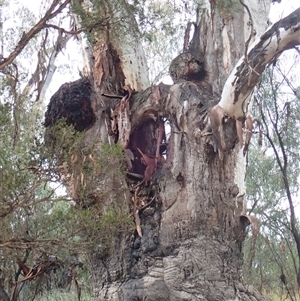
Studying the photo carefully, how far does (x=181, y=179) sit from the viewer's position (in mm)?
4078

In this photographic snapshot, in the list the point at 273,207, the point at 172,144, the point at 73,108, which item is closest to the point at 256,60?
the point at 172,144

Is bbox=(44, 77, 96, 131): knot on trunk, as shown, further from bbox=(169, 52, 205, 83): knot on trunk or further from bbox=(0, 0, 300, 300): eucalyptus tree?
bbox=(169, 52, 205, 83): knot on trunk

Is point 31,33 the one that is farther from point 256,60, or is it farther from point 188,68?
point 188,68

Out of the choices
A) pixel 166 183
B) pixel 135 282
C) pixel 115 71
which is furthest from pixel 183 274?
pixel 115 71

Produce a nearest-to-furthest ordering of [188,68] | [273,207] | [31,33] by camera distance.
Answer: [31,33] → [188,68] → [273,207]

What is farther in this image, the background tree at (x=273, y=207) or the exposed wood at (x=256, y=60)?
the background tree at (x=273, y=207)

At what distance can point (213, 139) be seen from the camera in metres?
3.97

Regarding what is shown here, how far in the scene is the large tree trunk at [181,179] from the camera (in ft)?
12.7

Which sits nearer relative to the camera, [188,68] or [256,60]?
[256,60]

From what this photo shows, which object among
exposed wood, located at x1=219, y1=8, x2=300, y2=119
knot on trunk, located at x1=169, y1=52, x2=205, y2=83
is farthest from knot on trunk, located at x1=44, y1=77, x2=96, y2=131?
exposed wood, located at x1=219, y1=8, x2=300, y2=119

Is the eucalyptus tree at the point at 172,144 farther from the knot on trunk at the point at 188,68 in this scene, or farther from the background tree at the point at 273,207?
the background tree at the point at 273,207

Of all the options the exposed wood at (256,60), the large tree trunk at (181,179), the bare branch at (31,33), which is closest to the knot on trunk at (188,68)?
the large tree trunk at (181,179)

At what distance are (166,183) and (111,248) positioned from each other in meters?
0.60

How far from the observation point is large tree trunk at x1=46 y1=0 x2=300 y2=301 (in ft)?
12.7
